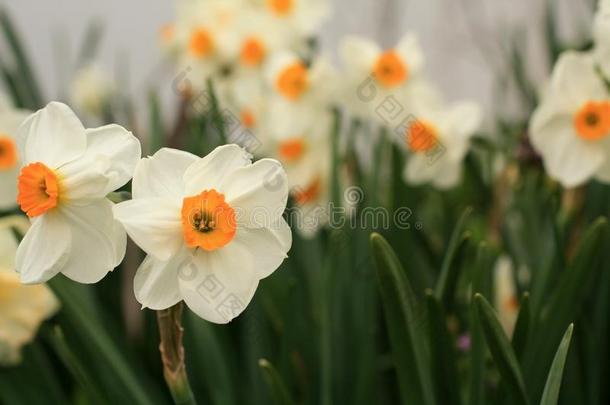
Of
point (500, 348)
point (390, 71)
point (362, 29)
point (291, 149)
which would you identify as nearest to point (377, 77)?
point (390, 71)

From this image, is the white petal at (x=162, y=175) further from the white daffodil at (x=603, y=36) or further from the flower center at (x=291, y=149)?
the flower center at (x=291, y=149)

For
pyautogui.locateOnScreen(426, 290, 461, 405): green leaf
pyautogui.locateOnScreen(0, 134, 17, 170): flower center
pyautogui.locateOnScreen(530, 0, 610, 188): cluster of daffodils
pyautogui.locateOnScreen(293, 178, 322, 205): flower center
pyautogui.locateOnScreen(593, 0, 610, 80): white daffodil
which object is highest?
pyautogui.locateOnScreen(593, 0, 610, 80): white daffodil

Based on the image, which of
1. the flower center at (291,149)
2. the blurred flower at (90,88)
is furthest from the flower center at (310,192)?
the blurred flower at (90,88)

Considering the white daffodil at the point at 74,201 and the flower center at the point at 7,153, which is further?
the flower center at the point at 7,153

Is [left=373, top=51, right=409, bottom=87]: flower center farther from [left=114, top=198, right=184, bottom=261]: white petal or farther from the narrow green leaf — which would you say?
[left=114, top=198, right=184, bottom=261]: white petal

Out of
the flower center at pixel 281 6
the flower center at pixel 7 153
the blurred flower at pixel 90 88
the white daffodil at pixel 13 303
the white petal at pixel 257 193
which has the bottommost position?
the blurred flower at pixel 90 88

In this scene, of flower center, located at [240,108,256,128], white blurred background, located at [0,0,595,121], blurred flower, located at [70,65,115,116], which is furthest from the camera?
white blurred background, located at [0,0,595,121]

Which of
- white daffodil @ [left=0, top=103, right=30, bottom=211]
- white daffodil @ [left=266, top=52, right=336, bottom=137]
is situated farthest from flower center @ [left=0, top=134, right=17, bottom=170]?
white daffodil @ [left=266, top=52, right=336, bottom=137]

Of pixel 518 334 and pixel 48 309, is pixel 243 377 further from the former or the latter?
pixel 518 334

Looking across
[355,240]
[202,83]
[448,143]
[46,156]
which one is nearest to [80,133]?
[46,156]
